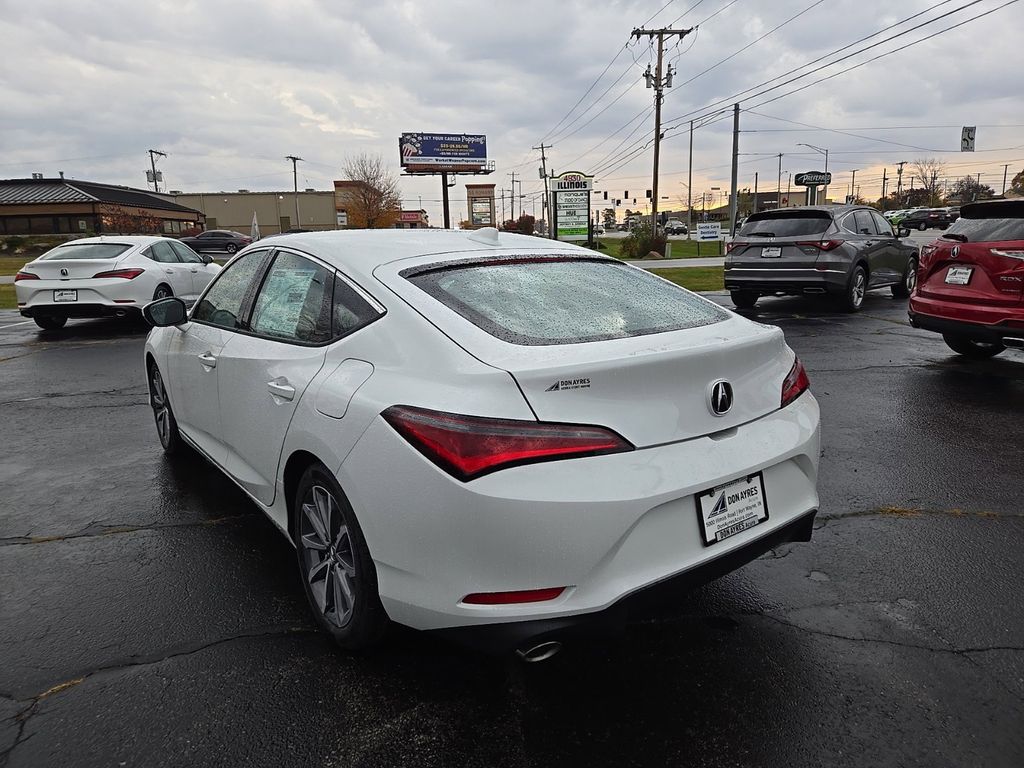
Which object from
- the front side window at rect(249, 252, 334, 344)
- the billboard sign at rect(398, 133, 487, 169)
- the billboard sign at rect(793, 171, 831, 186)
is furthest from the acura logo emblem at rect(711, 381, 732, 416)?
the billboard sign at rect(398, 133, 487, 169)

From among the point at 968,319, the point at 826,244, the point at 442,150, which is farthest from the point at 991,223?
the point at 442,150

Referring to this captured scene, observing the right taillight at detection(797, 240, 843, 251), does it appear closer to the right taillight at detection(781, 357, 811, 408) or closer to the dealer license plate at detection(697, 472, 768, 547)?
the right taillight at detection(781, 357, 811, 408)

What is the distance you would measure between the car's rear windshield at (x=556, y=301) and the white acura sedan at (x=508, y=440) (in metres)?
0.01

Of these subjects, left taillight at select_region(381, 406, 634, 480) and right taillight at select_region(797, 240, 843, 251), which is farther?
right taillight at select_region(797, 240, 843, 251)

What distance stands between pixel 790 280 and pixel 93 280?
1112cm

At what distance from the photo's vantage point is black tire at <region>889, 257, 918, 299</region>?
1387cm

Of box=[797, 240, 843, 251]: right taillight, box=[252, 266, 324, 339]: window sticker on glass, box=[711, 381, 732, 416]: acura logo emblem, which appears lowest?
box=[711, 381, 732, 416]: acura logo emblem

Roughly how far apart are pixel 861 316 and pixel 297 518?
1138cm

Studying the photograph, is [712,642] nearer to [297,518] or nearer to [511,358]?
[511,358]

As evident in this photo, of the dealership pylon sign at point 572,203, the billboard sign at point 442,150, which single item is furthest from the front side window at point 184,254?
the billboard sign at point 442,150

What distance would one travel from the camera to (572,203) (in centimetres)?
3027

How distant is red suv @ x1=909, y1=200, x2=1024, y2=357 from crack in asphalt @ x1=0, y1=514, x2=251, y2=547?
6611 millimetres

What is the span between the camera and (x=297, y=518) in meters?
2.86

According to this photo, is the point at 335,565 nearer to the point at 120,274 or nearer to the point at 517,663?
the point at 517,663
